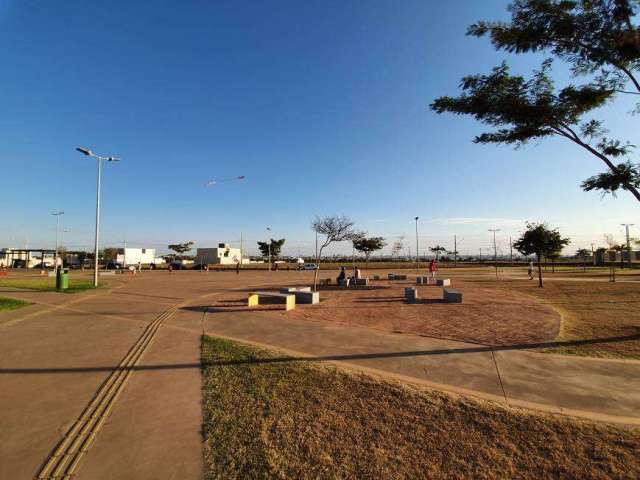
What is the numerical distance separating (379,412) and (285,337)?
4267 millimetres

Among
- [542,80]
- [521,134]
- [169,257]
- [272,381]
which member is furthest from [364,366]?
[169,257]

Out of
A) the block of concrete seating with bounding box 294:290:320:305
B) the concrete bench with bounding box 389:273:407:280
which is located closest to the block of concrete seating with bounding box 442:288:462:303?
the block of concrete seating with bounding box 294:290:320:305

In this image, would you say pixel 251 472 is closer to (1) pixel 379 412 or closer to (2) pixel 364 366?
(1) pixel 379 412

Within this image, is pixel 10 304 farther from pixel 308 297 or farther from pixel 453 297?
pixel 453 297

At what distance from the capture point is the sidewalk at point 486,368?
4.16 metres

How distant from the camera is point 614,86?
7.56 m

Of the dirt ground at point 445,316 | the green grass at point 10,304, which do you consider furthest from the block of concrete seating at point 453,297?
the green grass at point 10,304

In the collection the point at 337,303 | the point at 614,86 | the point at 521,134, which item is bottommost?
the point at 337,303

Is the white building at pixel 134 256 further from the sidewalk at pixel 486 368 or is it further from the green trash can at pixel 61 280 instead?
the sidewalk at pixel 486 368

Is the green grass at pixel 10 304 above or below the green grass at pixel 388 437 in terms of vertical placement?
above

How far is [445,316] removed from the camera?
10500mm

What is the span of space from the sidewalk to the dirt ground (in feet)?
3.43

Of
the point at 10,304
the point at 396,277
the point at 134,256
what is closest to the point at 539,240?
the point at 396,277

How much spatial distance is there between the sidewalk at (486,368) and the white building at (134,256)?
6261 cm
